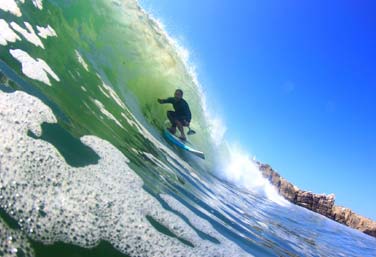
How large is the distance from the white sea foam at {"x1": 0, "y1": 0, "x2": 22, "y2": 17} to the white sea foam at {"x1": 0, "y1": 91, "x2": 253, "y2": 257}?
4.10 meters

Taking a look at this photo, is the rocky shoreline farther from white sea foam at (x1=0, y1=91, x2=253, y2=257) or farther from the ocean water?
white sea foam at (x1=0, y1=91, x2=253, y2=257)

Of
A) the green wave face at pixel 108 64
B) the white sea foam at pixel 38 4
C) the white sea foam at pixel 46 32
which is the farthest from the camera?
the white sea foam at pixel 38 4

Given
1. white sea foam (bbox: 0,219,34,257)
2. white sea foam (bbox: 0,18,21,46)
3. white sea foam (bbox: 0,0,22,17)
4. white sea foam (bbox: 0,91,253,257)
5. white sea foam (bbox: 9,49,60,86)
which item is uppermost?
white sea foam (bbox: 0,0,22,17)

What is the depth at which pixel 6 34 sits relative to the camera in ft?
24.0

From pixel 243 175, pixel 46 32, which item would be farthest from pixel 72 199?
pixel 243 175

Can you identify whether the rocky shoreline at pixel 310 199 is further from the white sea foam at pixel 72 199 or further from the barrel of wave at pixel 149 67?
the white sea foam at pixel 72 199

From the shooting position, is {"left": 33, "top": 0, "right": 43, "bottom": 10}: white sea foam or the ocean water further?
{"left": 33, "top": 0, "right": 43, "bottom": 10}: white sea foam

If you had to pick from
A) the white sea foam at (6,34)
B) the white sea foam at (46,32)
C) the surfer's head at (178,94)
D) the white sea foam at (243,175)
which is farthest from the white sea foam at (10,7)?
the white sea foam at (243,175)

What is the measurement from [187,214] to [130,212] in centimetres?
179

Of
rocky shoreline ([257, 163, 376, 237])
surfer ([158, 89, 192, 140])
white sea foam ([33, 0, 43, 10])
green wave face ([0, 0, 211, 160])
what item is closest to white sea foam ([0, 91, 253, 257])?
green wave face ([0, 0, 211, 160])

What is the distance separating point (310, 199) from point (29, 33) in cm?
5459

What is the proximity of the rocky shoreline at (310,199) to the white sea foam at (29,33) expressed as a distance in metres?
47.5

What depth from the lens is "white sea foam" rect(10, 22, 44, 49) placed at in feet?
25.9

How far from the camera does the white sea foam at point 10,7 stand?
834cm
